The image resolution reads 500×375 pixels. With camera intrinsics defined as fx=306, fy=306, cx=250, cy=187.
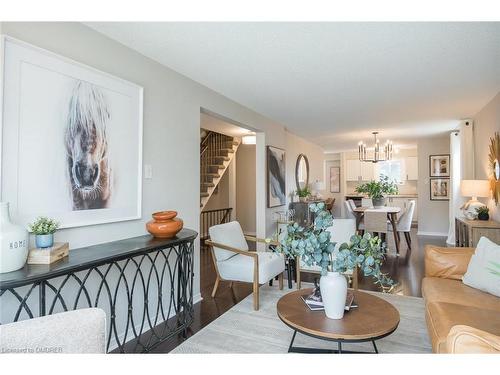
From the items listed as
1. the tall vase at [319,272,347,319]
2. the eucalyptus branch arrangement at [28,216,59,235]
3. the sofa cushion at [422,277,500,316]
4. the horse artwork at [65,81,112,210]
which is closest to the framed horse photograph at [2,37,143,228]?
the horse artwork at [65,81,112,210]

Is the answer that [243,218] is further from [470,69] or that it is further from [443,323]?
[443,323]

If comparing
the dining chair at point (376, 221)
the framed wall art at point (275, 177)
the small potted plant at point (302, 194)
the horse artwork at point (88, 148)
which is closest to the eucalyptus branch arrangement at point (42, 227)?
the horse artwork at point (88, 148)

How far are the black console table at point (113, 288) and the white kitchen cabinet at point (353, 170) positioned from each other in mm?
8654

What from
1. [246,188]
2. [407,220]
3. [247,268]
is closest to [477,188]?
[407,220]

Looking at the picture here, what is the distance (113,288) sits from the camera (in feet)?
7.95

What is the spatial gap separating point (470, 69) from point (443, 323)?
2.61 meters

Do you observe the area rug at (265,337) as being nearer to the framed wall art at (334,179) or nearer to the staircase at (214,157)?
the staircase at (214,157)

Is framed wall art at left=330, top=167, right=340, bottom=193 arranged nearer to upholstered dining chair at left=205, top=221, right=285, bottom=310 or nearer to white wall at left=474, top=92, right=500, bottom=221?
white wall at left=474, top=92, right=500, bottom=221

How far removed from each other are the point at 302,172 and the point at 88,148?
6.04 metres

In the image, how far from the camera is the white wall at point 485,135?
406 cm

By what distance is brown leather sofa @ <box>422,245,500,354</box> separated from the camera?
3.14ft
